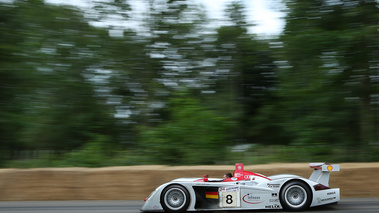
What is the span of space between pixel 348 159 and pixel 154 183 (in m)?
6.50

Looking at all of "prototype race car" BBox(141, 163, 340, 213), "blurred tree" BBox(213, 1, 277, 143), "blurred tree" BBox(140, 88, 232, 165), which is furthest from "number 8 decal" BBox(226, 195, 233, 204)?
"blurred tree" BBox(213, 1, 277, 143)

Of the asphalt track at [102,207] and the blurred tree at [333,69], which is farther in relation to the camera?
the blurred tree at [333,69]

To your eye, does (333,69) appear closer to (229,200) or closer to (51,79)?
(229,200)

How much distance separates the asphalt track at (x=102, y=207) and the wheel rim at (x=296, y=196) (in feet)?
0.79

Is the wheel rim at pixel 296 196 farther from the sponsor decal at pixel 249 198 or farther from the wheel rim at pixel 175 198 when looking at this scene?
the wheel rim at pixel 175 198

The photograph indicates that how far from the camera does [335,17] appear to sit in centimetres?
1099

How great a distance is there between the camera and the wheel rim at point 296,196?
19.0ft

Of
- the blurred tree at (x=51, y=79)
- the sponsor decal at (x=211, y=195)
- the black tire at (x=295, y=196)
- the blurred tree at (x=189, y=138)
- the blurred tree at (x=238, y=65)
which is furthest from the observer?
the blurred tree at (x=238, y=65)

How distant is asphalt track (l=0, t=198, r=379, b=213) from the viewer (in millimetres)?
6075

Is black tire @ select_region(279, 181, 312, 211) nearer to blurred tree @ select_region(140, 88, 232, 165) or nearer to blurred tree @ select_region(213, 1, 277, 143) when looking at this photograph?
blurred tree @ select_region(140, 88, 232, 165)

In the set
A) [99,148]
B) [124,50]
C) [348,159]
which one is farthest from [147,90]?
[348,159]

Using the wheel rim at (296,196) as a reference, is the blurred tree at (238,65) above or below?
above

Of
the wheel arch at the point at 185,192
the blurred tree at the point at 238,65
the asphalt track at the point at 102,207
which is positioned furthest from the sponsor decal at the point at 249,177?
the blurred tree at the point at 238,65

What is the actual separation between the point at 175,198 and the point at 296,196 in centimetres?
206
